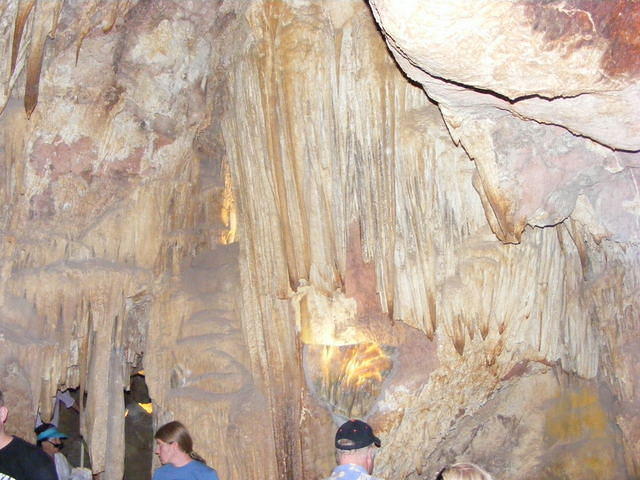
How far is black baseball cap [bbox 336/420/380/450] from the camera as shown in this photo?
2486 mm

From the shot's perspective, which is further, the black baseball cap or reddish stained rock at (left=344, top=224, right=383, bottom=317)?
reddish stained rock at (left=344, top=224, right=383, bottom=317)

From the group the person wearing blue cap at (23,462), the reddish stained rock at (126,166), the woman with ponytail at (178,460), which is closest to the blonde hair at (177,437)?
the woman with ponytail at (178,460)

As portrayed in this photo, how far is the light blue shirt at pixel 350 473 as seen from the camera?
241 centimetres

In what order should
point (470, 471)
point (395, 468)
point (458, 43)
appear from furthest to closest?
point (395, 468) < point (458, 43) < point (470, 471)

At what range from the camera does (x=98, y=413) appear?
5.74 meters

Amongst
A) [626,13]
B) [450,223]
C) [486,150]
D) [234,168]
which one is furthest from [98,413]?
[626,13]

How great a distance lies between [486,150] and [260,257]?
2.01 m

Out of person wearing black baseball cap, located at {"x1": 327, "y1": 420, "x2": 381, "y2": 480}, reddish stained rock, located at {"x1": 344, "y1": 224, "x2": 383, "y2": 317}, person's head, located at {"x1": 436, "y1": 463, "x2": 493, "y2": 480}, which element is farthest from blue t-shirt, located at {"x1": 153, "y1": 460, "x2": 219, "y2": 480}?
reddish stained rock, located at {"x1": 344, "y1": 224, "x2": 383, "y2": 317}

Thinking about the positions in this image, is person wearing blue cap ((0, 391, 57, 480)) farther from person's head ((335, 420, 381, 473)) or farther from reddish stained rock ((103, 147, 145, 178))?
reddish stained rock ((103, 147, 145, 178))

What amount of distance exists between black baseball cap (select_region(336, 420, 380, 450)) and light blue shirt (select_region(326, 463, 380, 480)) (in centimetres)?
6

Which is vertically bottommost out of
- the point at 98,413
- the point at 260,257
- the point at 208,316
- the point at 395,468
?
the point at 395,468

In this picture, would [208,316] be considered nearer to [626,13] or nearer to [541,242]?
[541,242]

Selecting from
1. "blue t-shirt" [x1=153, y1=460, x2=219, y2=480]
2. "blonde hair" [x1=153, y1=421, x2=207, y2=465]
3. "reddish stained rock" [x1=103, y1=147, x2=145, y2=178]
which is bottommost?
"blue t-shirt" [x1=153, y1=460, x2=219, y2=480]

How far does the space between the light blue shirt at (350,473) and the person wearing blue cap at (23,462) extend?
90 cm
